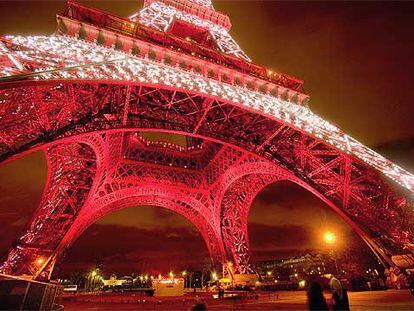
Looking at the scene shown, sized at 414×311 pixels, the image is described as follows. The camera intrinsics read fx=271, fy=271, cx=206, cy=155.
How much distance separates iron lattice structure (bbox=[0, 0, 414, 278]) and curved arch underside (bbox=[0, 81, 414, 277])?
0.07m

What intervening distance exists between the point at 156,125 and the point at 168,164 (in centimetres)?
1282

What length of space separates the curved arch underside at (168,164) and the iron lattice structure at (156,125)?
0.07m

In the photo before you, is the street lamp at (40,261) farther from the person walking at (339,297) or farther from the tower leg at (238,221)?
the person walking at (339,297)

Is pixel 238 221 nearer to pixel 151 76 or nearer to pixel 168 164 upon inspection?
pixel 168 164

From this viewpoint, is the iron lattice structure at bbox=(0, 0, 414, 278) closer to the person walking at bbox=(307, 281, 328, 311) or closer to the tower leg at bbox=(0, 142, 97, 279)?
the tower leg at bbox=(0, 142, 97, 279)

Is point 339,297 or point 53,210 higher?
point 53,210

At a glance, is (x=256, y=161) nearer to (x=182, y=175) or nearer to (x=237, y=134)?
(x=237, y=134)

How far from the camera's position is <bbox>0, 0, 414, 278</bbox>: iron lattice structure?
9828 mm

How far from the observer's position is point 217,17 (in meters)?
24.8

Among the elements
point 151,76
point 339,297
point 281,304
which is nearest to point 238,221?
point 281,304

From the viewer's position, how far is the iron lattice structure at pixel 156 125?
32.2ft

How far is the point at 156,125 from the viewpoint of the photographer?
1350 centimetres

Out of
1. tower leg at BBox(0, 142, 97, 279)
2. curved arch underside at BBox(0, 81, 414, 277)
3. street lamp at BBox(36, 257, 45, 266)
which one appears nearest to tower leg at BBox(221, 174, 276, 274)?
curved arch underside at BBox(0, 81, 414, 277)

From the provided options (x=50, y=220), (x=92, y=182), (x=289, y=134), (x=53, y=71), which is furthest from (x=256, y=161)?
(x=50, y=220)
